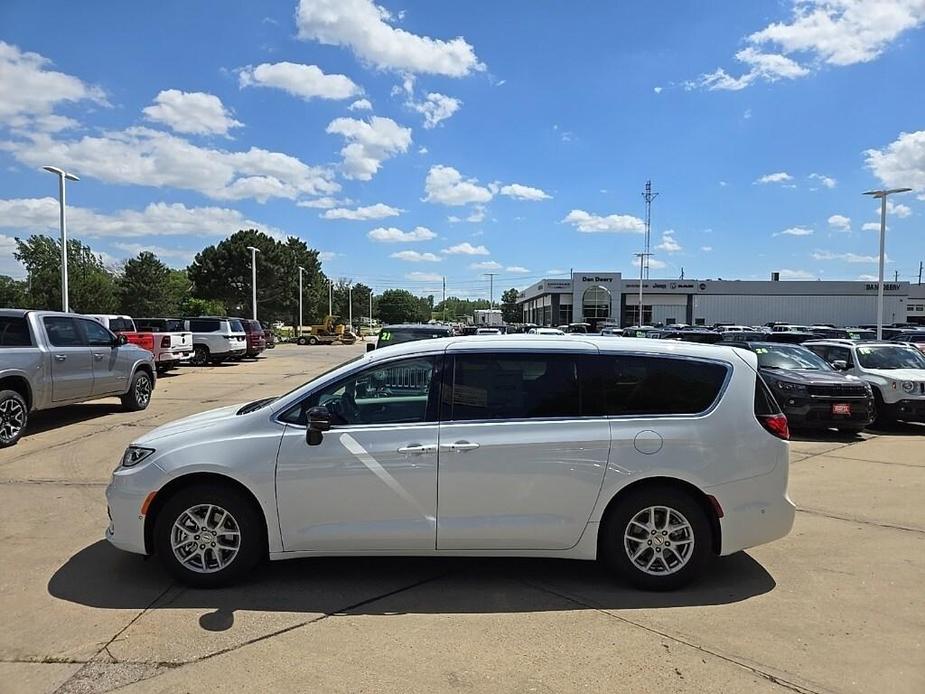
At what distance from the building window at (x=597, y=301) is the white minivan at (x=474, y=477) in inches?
2969

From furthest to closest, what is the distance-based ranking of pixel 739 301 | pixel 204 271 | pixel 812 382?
pixel 739 301 < pixel 204 271 < pixel 812 382

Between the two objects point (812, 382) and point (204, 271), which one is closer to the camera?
point (812, 382)

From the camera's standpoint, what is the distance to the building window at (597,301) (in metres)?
78.2

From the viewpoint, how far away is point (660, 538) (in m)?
4.34

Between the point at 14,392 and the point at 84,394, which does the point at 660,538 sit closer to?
the point at 14,392

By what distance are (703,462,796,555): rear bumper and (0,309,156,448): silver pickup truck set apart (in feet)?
31.4

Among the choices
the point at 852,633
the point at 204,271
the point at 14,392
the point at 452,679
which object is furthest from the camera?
the point at 204,271

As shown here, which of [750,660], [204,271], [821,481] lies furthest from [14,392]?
[204,271]

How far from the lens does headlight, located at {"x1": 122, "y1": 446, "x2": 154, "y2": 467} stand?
14.6ft

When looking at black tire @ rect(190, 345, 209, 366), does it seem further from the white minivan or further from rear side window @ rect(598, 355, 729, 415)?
rear side window @ rect(598, 355, 729, 415)

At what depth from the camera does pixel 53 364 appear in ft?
33.2

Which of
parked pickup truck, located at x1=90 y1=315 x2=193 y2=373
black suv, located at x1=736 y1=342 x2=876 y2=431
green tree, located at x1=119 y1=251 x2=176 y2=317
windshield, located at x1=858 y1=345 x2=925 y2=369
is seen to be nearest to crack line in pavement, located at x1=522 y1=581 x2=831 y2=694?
black suv, located at x1=736 y1=342 x2=876 y2=431

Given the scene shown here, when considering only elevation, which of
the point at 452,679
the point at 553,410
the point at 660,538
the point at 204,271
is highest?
the point at 204,271

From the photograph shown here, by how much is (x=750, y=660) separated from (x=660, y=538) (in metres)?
0.97
